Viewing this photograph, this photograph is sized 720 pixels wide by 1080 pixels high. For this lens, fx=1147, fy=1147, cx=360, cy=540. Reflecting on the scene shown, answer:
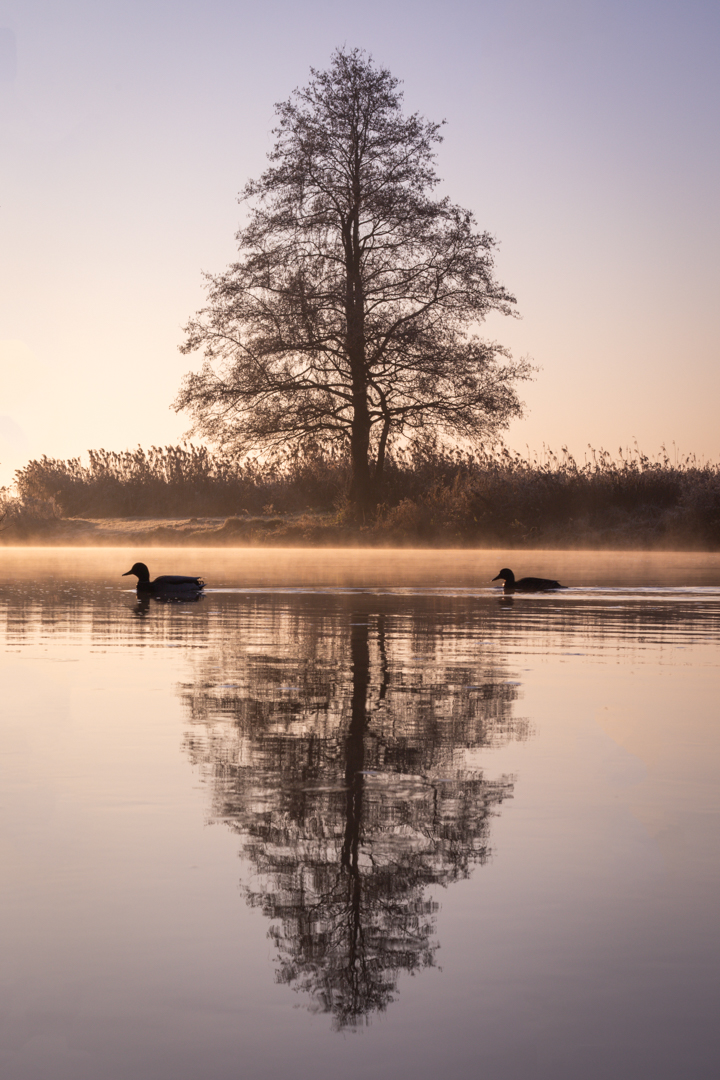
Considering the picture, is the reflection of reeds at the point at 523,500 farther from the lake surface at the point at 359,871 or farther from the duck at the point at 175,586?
the lake surface at the point at 359,871

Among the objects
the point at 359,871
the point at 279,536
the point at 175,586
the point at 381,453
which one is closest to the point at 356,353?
the point at 381,453

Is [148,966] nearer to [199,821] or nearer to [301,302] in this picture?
[199,821]

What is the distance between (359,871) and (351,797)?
0.95 meters

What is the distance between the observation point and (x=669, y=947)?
9.65ft

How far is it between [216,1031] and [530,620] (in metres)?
10.5

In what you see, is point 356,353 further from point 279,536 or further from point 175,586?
point 175,586

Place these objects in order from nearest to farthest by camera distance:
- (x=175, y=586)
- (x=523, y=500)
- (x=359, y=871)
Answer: (x=359, y=871)
(x=175, y=586)
(x=523, y=500)

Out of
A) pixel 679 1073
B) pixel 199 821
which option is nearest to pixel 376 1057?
pixel 679 1073

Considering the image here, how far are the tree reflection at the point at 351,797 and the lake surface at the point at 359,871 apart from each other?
14mm

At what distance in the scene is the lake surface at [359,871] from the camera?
8.17 feet

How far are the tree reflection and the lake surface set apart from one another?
0.05ft

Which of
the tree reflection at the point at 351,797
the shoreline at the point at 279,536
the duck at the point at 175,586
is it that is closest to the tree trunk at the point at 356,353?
the shoreline at the point at 279,536

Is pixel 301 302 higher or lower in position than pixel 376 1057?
higher

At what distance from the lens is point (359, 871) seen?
3490 mm
